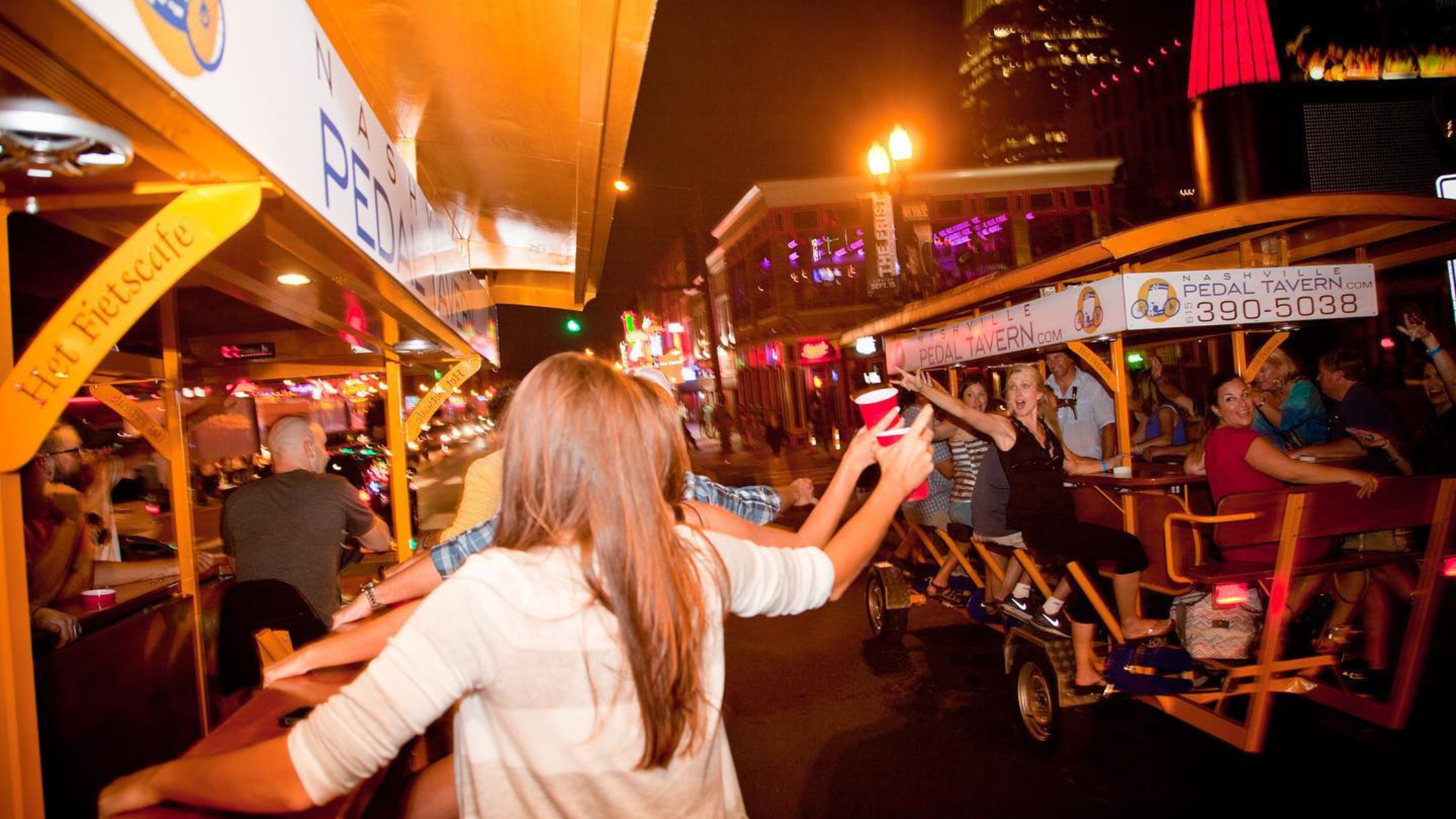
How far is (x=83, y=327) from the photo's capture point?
1536mm

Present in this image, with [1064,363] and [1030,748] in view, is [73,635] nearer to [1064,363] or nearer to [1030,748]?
[1030,748]

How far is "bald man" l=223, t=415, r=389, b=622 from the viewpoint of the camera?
4.13m

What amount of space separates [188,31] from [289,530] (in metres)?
3.35

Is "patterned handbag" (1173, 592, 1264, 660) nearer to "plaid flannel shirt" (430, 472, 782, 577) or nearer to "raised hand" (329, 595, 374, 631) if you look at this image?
"plaid flannel shirt" (430, 472, 782, 577)

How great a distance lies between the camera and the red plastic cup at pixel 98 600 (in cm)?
372

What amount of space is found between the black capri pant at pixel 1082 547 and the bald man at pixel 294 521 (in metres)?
4.16

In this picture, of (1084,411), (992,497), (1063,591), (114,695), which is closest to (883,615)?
(992,497)

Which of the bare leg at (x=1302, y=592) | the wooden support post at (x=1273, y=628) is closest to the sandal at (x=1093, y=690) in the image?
the wooden support post at (x=1273, y=628)

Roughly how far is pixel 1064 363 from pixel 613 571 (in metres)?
7.59

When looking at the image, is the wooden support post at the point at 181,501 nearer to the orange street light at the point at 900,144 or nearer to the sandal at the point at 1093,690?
the sandal at the point at 1093,690

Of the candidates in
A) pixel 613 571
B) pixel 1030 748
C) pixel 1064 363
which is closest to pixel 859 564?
pixel 613 571

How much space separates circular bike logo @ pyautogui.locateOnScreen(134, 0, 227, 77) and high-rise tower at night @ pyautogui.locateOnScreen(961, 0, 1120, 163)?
8799 cm

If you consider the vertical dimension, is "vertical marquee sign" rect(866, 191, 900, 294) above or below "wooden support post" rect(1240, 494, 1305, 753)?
above

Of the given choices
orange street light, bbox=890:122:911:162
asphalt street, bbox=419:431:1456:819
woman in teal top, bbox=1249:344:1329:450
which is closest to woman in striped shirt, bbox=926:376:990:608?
asphalt street, bbox=419:431:1456:819
